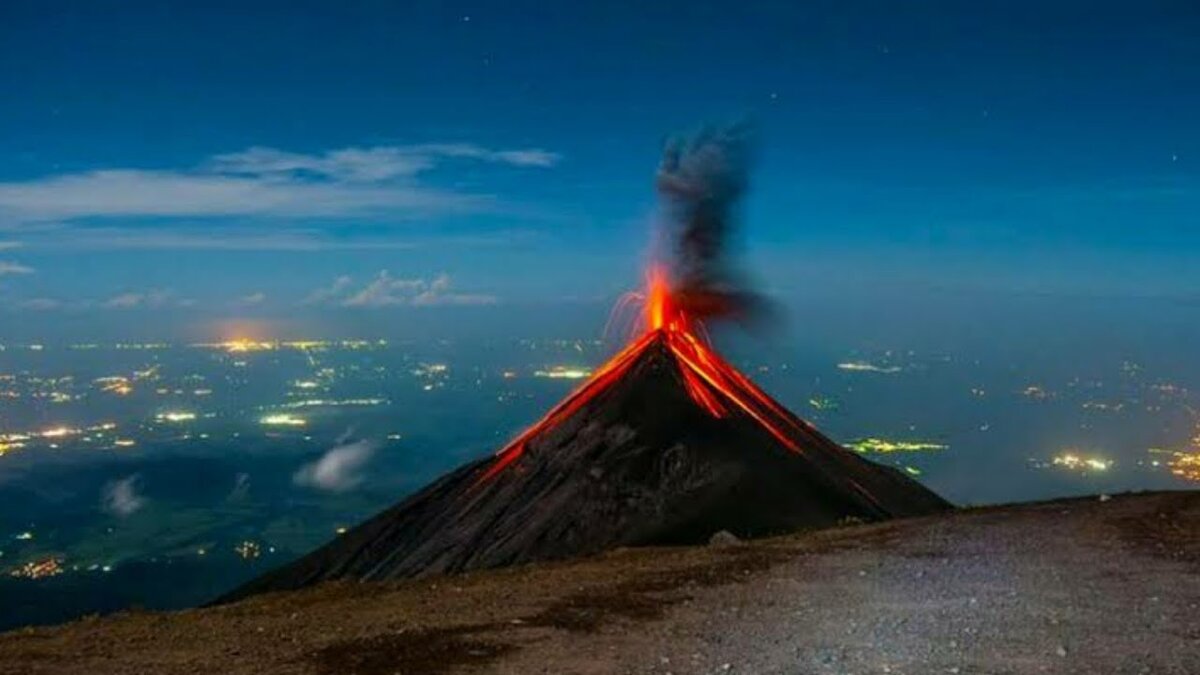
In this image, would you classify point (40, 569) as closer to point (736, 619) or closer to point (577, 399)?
point (577, 399)

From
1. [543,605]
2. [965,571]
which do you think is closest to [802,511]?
[965,571]

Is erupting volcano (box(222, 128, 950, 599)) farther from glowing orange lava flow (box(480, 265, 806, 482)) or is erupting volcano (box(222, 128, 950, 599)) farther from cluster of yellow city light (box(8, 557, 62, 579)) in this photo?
cluster of yellow city light (box(8, 557, 62, 579))

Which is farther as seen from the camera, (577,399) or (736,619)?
(577,399)

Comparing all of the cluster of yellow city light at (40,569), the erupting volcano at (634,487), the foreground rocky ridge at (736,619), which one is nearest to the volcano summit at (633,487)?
the erupting volcano at (634,487)

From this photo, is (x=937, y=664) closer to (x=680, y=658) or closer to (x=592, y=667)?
(x=680, y=658)

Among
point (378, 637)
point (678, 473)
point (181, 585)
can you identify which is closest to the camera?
point (378, 637)

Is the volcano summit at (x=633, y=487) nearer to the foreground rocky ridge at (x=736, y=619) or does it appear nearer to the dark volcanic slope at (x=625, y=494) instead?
the dark volcanic slope at (x=625, y=494)

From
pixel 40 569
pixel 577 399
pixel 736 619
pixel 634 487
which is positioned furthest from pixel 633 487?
pixel 40 569
